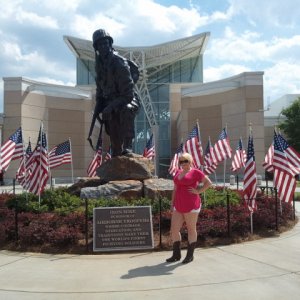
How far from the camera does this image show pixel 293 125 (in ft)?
160

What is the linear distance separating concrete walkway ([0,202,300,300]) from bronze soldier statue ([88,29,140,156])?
A: 5.83 metres

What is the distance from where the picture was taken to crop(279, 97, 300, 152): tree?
1896 inches

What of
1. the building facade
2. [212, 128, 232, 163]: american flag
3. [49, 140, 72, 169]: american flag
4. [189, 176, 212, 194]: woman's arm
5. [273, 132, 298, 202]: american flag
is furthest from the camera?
the building facade

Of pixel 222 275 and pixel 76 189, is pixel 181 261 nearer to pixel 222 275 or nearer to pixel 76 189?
pixel 222 275

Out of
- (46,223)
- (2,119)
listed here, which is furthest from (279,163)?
(2,119)

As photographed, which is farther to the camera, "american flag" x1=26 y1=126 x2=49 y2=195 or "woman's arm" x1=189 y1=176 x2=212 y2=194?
"american flag" x1=26 y1=126 x2=49 y2=195

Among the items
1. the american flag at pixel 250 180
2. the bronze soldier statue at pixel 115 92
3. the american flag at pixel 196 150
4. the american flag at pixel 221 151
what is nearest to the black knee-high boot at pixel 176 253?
the american flag at pixel 250 180

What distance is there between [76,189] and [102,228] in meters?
5.16

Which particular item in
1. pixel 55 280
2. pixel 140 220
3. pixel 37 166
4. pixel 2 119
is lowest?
pixel 55 280

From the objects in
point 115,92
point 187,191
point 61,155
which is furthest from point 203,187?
point 61,155

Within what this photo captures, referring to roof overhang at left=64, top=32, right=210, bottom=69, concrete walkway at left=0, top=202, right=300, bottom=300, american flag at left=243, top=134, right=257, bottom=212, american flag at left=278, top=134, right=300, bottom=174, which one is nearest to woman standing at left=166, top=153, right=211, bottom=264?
concrete walkway at left=0, top=202, right=300, bottom=300

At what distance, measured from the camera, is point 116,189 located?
11500 mm

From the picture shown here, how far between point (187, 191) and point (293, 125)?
44.8 m

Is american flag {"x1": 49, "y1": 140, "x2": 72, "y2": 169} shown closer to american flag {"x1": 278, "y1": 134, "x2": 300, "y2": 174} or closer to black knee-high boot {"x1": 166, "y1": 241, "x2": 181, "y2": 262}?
american flag {"x1": 278, "y1": 134, "x2": 300, "y2": 174}
